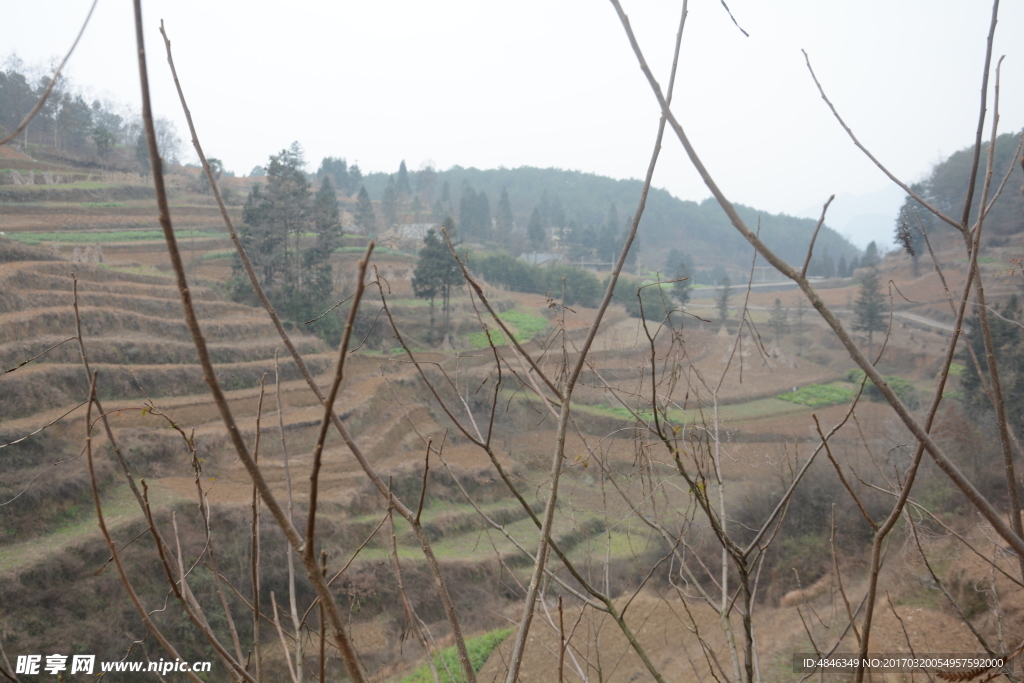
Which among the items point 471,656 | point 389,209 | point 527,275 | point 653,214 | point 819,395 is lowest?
point 471,656

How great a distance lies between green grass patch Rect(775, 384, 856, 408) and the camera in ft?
57.1

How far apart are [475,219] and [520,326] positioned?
22280 millimetres

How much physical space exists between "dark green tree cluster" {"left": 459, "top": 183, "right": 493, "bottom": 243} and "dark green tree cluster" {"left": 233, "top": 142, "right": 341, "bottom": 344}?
13418mm

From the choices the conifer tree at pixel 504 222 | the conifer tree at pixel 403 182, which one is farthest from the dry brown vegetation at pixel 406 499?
the conifer tree at pixel 403 182

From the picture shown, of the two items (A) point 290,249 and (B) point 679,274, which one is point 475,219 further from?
(B) point 679,274

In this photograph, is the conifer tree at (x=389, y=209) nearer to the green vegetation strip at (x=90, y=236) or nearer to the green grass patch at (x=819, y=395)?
the green vegetation strip at (x=90, y=236)

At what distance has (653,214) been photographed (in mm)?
43812

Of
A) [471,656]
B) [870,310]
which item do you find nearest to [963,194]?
[870,310]

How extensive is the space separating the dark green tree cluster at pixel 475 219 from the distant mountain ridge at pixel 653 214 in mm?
908

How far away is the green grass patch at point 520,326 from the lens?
365 inches

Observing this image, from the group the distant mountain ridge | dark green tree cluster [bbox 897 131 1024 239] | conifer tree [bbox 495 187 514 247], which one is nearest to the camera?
dark green tree cluster [bbox 897 131 1024 239]

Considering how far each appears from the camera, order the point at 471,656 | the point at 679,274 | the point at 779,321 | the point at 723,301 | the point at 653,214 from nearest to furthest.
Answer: the point at 471,656, the point at 679,274, the point at 779,321, the point at 723,301, the point at 653,214

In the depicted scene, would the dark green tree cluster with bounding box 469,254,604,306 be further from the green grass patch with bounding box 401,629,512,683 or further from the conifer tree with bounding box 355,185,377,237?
the conifer tree with bounding box 355,185,377,237

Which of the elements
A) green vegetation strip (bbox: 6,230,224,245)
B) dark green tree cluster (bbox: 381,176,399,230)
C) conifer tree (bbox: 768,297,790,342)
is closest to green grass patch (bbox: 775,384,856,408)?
conifer tree (bbox: 768,297,790,342)
